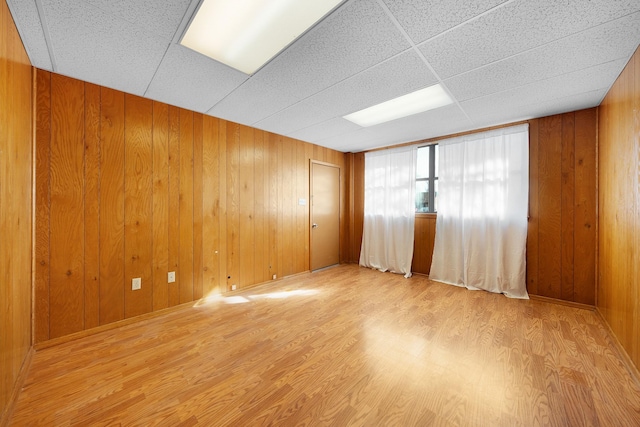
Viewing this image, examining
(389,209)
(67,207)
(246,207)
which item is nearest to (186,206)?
(246,207)

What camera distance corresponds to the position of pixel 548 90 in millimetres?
2520

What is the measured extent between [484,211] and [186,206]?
4.16 m

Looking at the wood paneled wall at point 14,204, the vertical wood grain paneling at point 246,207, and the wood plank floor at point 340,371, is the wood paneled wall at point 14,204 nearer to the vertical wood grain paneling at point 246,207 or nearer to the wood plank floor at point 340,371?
the wood plank floor at point 340,371

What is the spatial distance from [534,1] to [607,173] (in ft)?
7.40

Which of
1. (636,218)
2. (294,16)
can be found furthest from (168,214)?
(636,218)

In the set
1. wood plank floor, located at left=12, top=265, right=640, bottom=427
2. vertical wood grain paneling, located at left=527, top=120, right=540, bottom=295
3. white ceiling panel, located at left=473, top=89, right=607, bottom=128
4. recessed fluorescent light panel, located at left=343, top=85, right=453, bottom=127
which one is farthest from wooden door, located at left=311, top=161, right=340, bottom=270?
vertical wood grain paneling, located at left=527, top=120, right=540, bottom=295

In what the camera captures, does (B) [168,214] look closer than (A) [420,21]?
No

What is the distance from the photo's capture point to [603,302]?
2637 mm

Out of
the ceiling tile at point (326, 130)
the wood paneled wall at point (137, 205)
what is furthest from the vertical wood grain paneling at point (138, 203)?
the ceiling tile at point (326, 130)

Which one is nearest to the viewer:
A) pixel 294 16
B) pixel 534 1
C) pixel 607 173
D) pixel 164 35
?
pixel 534 1

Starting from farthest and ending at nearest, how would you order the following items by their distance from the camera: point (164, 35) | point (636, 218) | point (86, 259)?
point (86, 259)
point (636, 218)
point (164, 35)

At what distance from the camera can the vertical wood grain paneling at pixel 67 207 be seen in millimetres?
2240

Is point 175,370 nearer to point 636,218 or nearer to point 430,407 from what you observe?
point 430,407

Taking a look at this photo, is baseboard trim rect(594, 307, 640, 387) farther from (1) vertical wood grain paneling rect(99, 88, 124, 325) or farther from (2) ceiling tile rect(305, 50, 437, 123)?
(1) vertical wood grain paneling rect(99, 88, 124, 325)
